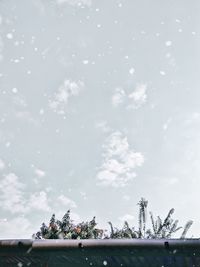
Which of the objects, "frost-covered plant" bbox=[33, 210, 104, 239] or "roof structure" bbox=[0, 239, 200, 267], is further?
"frost-covered plant" bbox=[33, 210, 104, 239]

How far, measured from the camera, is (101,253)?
4.92 meters

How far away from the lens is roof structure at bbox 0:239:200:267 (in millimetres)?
4773

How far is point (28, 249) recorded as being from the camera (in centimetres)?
507

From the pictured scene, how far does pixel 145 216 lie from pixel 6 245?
16.2 m

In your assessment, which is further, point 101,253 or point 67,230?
point 67,230

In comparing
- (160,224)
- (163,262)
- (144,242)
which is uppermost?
(160,224)

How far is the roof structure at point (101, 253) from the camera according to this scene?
15.7 ft

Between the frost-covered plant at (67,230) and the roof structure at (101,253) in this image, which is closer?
the roof structure at (101,253)

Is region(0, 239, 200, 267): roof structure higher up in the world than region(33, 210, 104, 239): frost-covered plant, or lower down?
lower down

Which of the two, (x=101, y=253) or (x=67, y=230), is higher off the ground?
(x=67, y=230)

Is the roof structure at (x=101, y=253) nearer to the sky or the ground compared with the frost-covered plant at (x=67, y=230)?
nearer to the ground

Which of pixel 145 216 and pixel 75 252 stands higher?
pixel 145 216

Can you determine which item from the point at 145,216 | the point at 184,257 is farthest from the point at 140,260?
the point at 145,216

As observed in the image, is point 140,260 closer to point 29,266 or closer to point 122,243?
point 122,243
